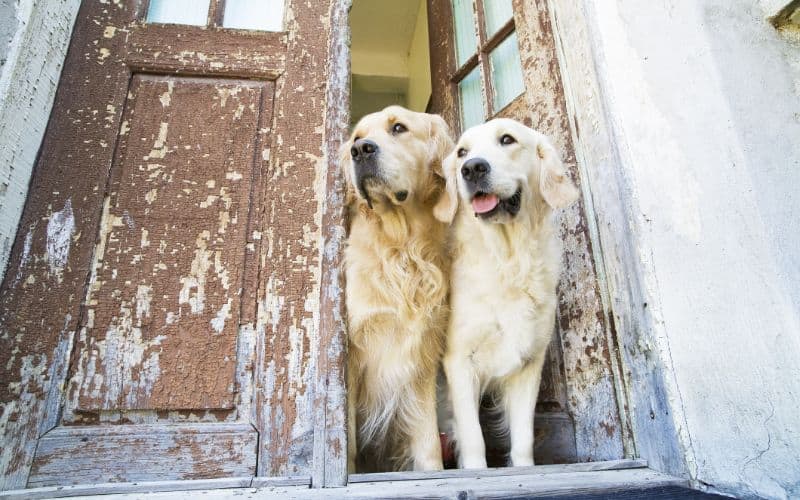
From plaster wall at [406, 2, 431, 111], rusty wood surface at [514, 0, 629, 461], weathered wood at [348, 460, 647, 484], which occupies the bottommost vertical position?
weathered wood at [348, 460, 647, 484]

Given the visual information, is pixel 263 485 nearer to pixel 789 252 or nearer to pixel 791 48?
pixel 789 252

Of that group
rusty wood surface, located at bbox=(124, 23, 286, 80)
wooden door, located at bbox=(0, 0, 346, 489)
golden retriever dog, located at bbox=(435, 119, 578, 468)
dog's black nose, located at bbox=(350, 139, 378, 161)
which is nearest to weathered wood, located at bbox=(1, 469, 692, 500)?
wooden door, located at bbox=(0, 0, 346, 489)

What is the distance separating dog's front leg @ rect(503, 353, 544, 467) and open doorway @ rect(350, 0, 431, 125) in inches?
136

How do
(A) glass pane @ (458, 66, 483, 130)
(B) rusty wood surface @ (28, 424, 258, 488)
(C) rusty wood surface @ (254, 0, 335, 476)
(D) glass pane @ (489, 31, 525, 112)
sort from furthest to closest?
1. (A) glass pane @ (458, 66, 483, 130)
2. (D) glass pane @ (489, 31, 525, 112)
3. (C) rusty wood surface @ (254, 0, 335, 476)
4. (B) rusty wood surface @ (28, 424, 258, 488)

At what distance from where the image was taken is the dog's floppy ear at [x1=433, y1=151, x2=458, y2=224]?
175 centimetres

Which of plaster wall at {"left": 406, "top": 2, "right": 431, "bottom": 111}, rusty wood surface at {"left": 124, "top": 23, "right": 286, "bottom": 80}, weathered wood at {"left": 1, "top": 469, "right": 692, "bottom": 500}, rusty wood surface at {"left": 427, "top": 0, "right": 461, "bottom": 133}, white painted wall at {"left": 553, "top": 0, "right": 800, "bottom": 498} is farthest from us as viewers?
plaster wall at {"left": 406, "top": 2, "right": 431, "bottom": 111}

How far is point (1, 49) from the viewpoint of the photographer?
1466mm

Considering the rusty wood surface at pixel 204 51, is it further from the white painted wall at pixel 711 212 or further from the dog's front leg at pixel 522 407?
the dog's front leg at pixel 522 407

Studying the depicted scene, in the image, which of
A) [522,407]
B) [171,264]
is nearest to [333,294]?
[171,264]

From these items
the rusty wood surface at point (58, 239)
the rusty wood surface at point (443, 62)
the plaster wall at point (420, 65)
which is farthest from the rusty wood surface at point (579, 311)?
the plaster wall at point (420, 65)

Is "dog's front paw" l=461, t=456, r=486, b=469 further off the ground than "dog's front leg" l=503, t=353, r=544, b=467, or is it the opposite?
"dog's front leg" l=503, t=353, r=544, b=467

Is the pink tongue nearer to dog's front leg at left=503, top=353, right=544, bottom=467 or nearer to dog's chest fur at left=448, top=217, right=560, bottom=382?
dog's chest fur at left=448, top=217, right=560, bottom=382

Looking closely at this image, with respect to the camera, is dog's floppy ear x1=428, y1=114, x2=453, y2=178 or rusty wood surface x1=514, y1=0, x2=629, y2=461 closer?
rusty wood surface x1=514, y1=0, x2=629, y2=461

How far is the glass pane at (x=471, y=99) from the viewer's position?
2.55m
